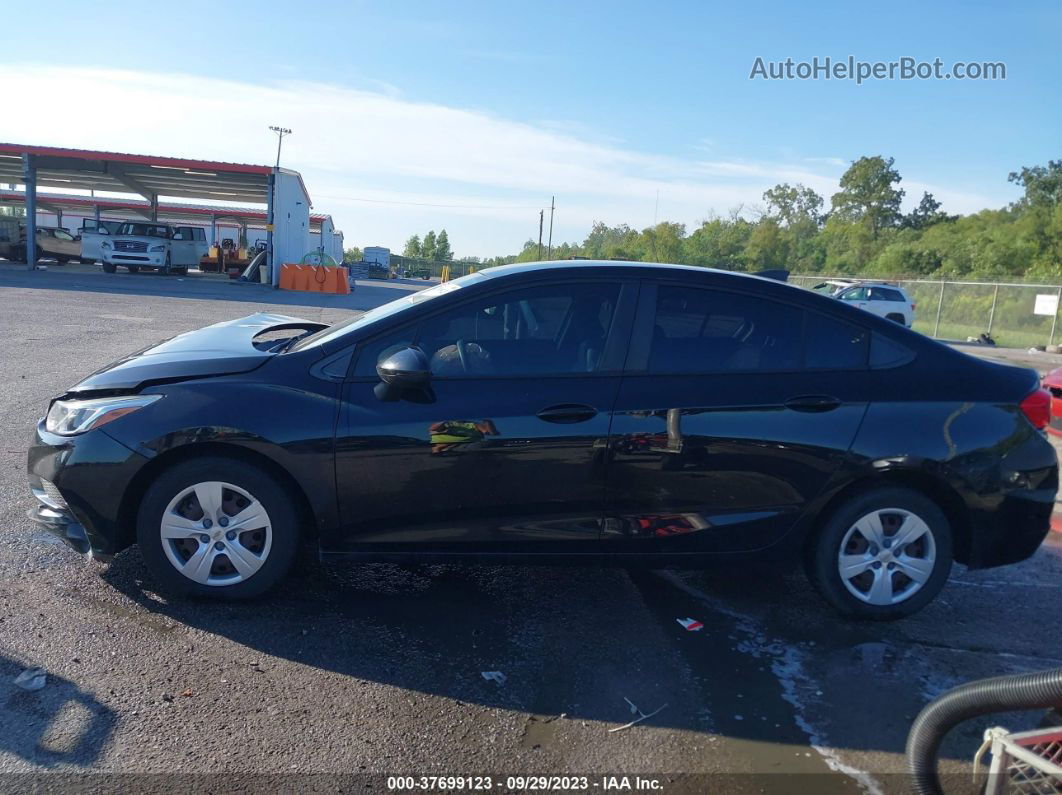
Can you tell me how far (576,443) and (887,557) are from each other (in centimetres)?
168

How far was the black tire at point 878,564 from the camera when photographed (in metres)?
4.31

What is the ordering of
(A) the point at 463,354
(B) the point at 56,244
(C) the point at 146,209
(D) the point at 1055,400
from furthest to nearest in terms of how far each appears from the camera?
(C) the point at 146,209
(B) the point at 56,244
(D) the point at 1055,400
(A) the point at 463,354

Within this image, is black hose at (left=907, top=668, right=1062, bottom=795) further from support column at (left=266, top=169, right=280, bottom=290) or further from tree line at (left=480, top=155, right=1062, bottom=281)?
support column at (left=266, top=169, right=280, bottom=290)

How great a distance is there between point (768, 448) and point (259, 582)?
8.27 ft

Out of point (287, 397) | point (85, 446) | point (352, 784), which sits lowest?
point (352, 784)

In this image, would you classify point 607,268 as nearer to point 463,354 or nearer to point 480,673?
point 463,354

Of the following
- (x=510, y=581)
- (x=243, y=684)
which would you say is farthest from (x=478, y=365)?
(x=243, y=684)

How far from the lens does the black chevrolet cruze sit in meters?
4.07

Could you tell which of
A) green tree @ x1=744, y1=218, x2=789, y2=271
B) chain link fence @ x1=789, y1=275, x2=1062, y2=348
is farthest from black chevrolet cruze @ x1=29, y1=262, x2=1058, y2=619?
green tree @ x1=744, y1=218, x2=789, y2=271

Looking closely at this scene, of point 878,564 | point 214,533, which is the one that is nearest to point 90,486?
point 214,533

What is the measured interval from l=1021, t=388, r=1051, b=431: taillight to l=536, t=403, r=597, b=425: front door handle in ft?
7.32

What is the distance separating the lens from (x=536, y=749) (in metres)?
3.22

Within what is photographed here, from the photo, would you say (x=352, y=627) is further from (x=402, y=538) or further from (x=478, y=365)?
(x=478, y=365)

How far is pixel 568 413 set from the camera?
411 centimetres
